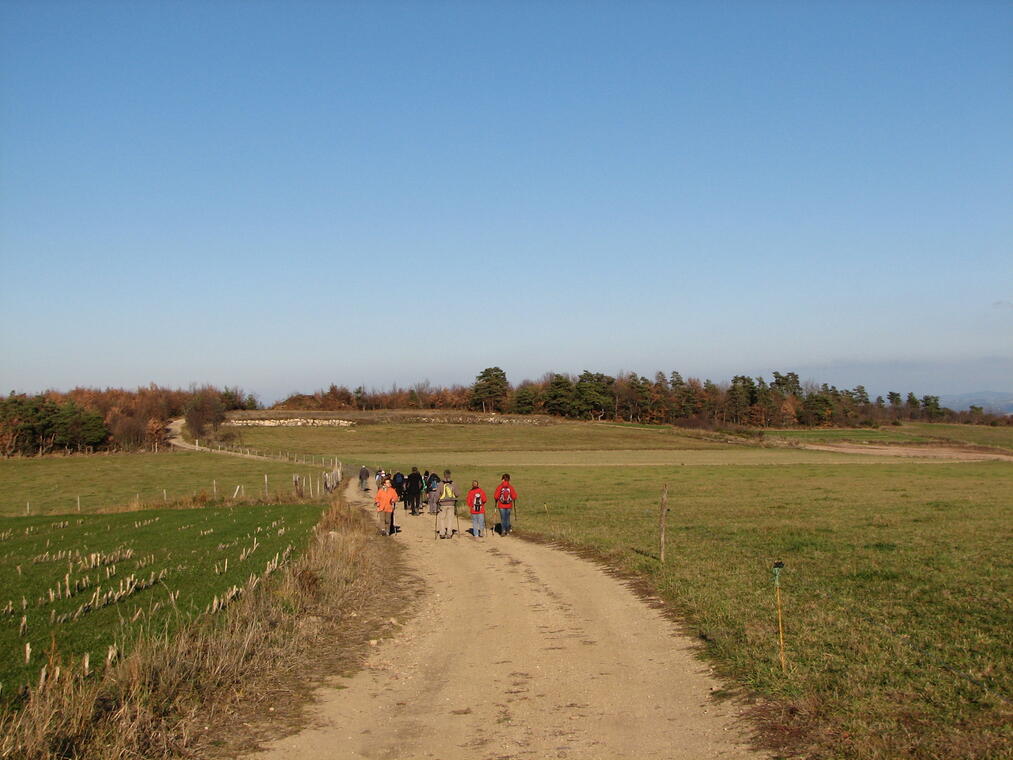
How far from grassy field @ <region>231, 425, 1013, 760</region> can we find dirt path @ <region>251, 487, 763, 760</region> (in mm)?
685

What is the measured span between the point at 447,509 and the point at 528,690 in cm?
1460

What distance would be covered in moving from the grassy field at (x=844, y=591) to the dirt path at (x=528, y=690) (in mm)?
685

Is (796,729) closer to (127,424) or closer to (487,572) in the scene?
(487,572)

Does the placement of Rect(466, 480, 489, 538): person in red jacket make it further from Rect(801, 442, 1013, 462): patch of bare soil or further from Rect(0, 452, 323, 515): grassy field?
Rect(801, 442, 1013, 462): patch of bare soil

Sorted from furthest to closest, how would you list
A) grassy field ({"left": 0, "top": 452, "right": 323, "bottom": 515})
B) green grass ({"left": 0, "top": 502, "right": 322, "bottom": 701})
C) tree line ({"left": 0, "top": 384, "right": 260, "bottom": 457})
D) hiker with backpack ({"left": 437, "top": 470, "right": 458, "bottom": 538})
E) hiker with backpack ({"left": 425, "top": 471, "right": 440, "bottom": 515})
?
tree line ({"left": 0, "top": 384, "right": 260, "bottom": 457}), grassy field ({"left": 0, "top": 452, "right": 323, "bottom": 515}), hiker with backpack ({"left": 425, "top": 471, "right": 440, "bottom": 515}), hiker with backpack ({"left": 437, "top": 470, "right": 458, "bottom": 538}), green grass ({"left": 0, "top": 502, "right": 322, "bottom": 701})

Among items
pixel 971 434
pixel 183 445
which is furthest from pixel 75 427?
pixel 971 434

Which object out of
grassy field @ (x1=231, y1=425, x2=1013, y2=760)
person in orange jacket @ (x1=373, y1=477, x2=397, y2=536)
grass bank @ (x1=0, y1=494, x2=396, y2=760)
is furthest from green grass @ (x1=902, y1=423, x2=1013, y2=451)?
grass bank @ (x1=0, y1=494, x2=396, y2=760)

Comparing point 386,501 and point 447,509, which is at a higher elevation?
point 386,501

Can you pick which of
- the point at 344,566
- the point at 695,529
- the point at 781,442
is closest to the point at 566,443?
the point at 781,442

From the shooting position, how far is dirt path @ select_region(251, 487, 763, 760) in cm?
701

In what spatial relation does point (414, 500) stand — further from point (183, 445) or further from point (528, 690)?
point (183, 445)

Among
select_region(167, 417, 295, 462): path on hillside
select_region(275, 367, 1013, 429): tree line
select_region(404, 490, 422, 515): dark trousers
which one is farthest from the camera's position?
select_region(275, 367, 1013, 429): tree line

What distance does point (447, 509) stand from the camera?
23.1 metres

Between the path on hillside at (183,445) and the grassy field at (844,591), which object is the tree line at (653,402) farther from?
the grassy field at (844,591)
